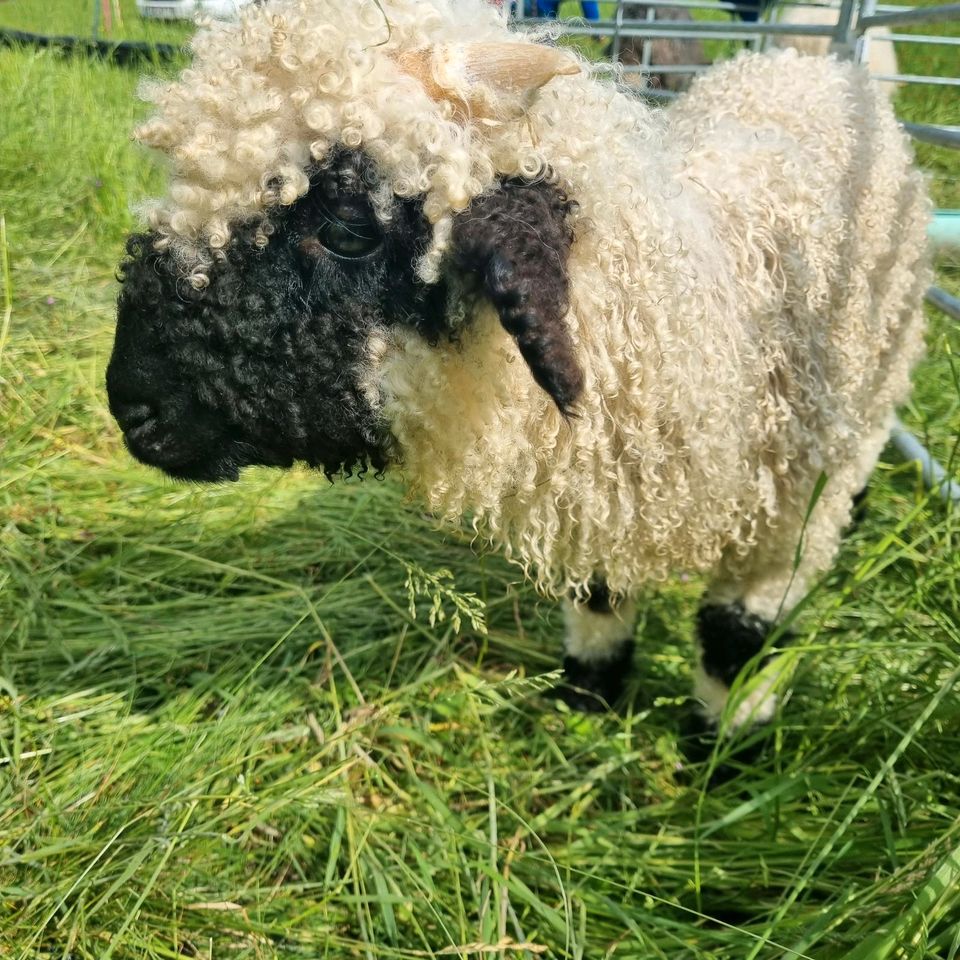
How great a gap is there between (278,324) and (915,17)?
265 centimetres

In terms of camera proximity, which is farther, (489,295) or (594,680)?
(594,680)

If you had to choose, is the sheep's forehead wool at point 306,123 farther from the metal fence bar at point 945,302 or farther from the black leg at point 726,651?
the metal fence bar at point 945,302

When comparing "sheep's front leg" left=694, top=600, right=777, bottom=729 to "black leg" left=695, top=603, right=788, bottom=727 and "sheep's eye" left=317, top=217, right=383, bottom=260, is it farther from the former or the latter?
"sheep's eye" left=317, top=217, right=383, bottom=260

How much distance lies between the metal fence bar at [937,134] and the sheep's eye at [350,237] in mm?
1896

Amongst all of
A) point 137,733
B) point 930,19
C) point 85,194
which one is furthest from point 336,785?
point 85,194

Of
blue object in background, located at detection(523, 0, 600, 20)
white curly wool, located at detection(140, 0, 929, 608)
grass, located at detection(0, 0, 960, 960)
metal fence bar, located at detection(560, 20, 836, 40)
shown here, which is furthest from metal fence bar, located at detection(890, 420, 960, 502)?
blue object in background, located at detection(523, 0, 600, 20)

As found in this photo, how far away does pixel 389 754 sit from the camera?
2266 millimetres

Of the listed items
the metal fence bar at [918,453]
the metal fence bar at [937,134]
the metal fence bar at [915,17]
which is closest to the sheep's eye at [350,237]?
the metal fence bar at [937,134]

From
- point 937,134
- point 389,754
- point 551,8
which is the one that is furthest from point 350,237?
point 551,8

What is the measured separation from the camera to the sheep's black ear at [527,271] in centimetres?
137

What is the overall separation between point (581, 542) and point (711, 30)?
378 cm

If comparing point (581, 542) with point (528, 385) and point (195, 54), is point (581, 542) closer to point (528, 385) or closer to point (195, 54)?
point (528, 385)

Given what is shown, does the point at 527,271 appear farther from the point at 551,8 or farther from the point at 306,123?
the point at 551,8

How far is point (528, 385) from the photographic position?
1.66m
